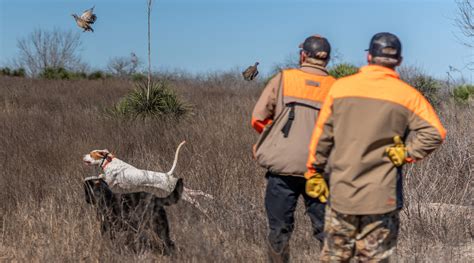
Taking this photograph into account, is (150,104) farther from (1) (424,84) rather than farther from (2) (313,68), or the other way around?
(2) (313,68)

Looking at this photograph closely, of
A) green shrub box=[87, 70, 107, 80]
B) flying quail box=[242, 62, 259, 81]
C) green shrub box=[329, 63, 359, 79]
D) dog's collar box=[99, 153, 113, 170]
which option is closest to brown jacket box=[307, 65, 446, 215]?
dog's collar box=[99, 153, 113, 170]

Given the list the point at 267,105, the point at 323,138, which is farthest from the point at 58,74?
the point at 323,138

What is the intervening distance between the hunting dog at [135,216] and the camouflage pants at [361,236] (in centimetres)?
158

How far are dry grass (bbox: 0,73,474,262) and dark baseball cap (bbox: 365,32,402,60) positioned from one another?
→ 1.77m

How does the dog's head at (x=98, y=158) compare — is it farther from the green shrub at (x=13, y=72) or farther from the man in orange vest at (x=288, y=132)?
the green shrub at (x=13, y=72)

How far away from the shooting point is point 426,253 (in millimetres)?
4898

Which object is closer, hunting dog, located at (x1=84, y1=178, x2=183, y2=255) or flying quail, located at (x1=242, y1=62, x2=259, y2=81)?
hunting dog, located at (x1=84, y1=178, x2=183, y2=255)

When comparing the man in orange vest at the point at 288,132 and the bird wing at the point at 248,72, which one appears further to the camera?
the bird wing at the point at 248,72

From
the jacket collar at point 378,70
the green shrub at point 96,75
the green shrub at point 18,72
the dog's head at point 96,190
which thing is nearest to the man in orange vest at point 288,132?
the jacket collar at point 378,70

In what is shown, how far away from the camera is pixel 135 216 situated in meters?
4.98

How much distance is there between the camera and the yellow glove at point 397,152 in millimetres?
3424

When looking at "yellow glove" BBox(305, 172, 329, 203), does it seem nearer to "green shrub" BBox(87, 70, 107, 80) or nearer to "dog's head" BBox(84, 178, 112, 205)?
"dog's head" BBox(84, 178, 112, 205)

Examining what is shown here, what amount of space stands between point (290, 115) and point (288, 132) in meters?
0.11

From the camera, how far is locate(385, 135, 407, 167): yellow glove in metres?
3.42
